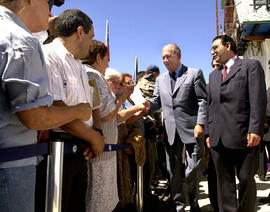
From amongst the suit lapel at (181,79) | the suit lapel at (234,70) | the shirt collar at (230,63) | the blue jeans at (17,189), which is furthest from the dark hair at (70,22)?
the suit lapel at (181,79)

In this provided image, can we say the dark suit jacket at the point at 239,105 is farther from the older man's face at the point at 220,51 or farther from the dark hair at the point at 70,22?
the dark hair at the point at 70,22

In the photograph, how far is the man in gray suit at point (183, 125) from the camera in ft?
11.7

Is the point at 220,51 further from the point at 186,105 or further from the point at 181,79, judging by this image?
the point at 186,105

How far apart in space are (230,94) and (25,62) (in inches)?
92.5

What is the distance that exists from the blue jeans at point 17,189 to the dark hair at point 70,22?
1.07 metres

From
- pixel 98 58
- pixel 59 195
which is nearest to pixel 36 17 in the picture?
pixel 59 195

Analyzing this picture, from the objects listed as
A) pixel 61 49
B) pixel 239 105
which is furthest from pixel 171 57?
pixel 61 49

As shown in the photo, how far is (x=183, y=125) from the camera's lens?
3.59m

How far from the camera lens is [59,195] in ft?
4.77

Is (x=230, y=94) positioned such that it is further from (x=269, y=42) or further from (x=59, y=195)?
(x=269, y=42)

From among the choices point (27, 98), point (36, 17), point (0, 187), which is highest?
point (36, 17)

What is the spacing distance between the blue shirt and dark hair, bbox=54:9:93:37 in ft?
2.46

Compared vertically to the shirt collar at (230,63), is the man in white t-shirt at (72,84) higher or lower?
lower

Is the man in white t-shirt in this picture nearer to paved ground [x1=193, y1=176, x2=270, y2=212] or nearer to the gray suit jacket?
the gray suit jacket
